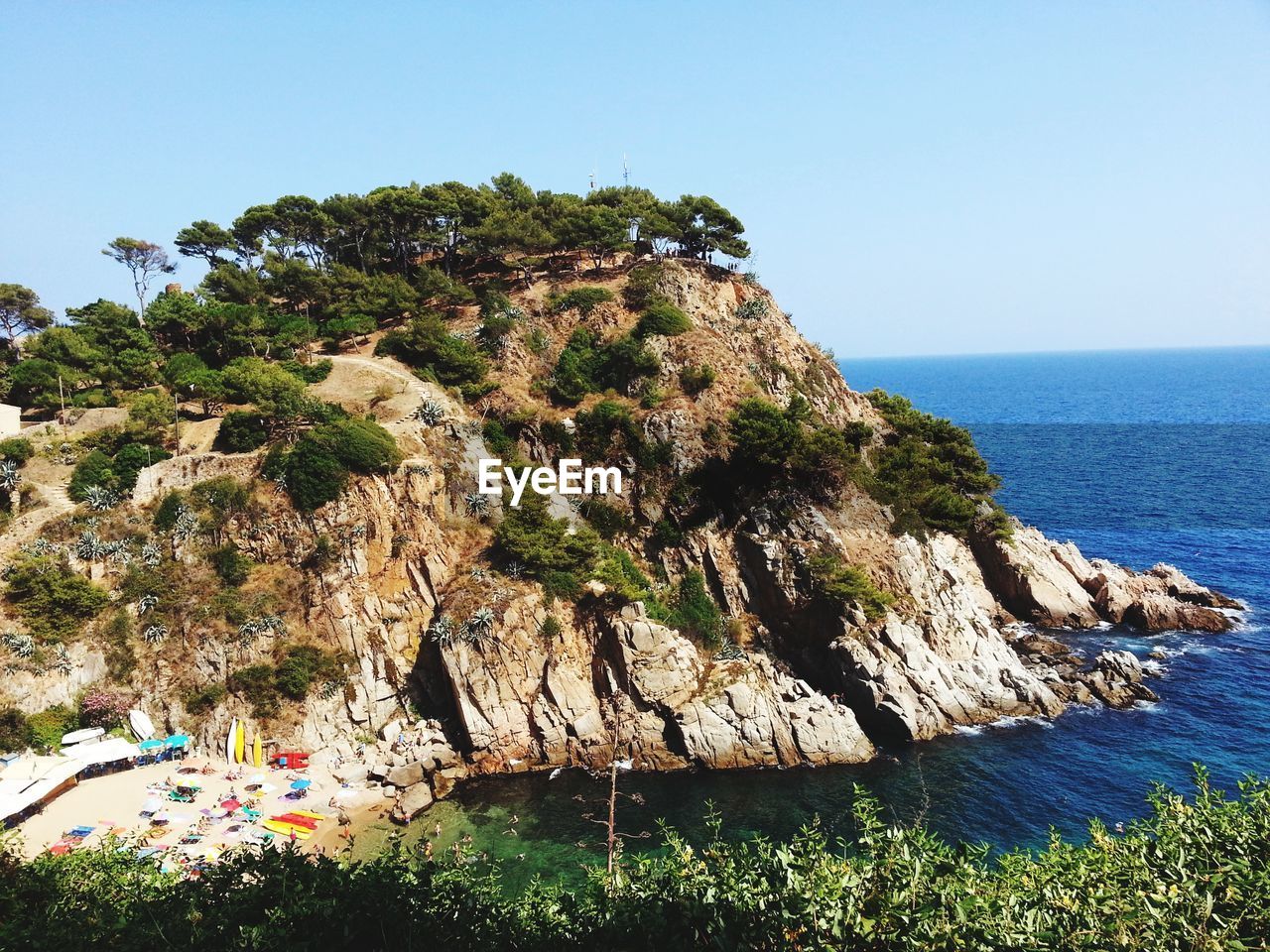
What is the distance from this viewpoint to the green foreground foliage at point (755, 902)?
1391 centimetres

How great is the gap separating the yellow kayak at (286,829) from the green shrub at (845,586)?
108 feet

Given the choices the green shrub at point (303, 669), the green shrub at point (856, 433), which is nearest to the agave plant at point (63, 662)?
the green shrub at point (303, 669)

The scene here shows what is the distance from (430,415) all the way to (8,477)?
91.6 ft

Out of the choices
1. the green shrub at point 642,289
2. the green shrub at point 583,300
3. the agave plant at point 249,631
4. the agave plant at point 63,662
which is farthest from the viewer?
the green shrub at point 583,300

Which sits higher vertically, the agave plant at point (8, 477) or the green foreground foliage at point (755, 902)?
the agave plant at point (8, 477)

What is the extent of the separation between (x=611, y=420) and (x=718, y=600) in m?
16.6

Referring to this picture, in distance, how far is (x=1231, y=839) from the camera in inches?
664

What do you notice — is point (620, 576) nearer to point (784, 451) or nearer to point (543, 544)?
point (543, 544)

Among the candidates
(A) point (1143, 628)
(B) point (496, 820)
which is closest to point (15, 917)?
(B) point (496, 820)

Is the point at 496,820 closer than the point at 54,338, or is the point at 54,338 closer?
the point at 496,820

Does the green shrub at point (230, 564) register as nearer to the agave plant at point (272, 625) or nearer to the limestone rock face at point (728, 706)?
the agave plant at point (272, 625)

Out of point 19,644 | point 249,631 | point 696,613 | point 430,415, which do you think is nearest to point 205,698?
point 249,631

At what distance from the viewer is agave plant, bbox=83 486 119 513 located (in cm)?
4550

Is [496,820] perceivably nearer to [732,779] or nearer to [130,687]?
[732,779]
